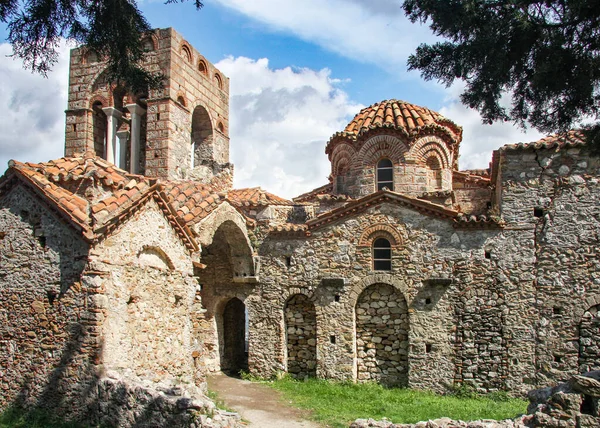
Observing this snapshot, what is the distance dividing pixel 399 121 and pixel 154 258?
8.08 meters

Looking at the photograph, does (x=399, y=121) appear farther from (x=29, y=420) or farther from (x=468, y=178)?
(x=29, y=420)

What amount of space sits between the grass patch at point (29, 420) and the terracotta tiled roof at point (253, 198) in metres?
6.85

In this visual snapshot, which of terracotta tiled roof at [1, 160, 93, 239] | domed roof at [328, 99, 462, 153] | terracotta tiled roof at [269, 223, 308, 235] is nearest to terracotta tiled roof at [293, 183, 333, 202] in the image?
domed roof at [328, 99, 462, 153]

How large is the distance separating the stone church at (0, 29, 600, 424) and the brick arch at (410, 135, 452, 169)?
3cm

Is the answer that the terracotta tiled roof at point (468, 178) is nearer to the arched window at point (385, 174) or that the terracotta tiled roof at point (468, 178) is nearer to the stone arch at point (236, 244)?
the arched window at point (385, 174)

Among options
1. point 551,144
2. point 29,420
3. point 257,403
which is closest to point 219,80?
point 551,144

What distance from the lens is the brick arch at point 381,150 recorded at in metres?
14.7

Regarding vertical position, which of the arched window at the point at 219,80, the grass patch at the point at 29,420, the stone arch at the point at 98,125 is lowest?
the grass patch at the point at 29,420

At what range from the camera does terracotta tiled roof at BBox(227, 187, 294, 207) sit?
1438 centimetres

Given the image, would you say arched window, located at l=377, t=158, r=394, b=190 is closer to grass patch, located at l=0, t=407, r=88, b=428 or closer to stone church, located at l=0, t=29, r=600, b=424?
stone church, located at l=0, t=29, r=600, b=424

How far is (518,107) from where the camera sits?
7.13m

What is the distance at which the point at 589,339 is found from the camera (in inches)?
459

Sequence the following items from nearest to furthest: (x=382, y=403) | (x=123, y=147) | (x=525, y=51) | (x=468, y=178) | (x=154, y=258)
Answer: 1. (x=525, y=51)
2. (x=154, y=258)
3. (x=382, y=403)
4. (x=123, y=147)
5. (x=468, y=178)

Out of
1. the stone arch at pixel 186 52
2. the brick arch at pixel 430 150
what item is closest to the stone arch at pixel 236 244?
A: the stone arch at pixel 186 52
